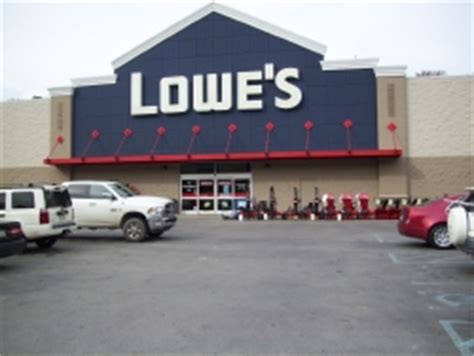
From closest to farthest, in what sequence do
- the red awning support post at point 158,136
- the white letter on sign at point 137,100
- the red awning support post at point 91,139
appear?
1. the red awning support post at point 158,136
2. the white letter on sign at point 137,100
3. the red awning support post at point 91,139

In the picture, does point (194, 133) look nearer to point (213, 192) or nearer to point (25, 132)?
point (213, 192)

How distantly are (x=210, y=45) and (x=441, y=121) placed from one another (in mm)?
14061

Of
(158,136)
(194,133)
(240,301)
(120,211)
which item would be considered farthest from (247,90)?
(240,301)

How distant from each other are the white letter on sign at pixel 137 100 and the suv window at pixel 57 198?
15.8m

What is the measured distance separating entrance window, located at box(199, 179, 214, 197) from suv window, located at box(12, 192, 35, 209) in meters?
15.8

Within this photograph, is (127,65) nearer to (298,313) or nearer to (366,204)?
(366,204)

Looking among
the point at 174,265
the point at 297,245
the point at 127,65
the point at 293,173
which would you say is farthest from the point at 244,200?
the point at 174,265

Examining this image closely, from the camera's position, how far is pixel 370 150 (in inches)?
981

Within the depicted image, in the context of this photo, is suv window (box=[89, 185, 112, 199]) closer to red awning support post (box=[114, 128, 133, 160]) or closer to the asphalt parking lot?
the asphalt parking lot

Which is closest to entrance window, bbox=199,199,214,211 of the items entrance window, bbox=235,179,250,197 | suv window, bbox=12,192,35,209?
entrance window, bbox=235,179,250,197

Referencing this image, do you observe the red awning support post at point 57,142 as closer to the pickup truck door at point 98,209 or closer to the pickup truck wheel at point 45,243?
the pickup truck door at point 98,209

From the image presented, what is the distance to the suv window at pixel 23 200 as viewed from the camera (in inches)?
485

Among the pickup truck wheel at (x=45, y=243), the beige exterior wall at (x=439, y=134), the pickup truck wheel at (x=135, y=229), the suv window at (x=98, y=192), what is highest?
the beige exterior wall at (x=439, y=134)

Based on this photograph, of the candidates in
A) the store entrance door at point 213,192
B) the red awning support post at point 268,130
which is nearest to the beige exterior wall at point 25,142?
the store entrance door at point 213,192
